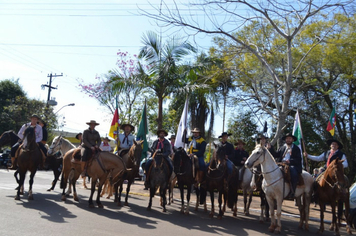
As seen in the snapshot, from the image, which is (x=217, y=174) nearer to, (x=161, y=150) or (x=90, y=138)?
(x=161, y=150)

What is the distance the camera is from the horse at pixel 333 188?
10.3m

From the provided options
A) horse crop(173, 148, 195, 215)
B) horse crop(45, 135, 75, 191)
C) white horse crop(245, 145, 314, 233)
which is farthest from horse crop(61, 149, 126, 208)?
white horse crop(245, 145, 314, 233)

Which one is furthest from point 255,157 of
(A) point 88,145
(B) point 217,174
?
(A) point 88,145

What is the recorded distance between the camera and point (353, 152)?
24.7 m

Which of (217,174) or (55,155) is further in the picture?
(55,155)

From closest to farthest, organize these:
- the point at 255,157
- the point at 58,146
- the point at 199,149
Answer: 1. the point at 255,157
2. the point at 199,149
3. the point at 58,146

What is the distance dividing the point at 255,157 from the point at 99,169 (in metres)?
5.07

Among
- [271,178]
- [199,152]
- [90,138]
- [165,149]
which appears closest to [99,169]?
[90,138]

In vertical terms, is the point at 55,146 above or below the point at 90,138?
below

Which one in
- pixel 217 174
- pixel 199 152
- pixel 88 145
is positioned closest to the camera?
pixel 217 174

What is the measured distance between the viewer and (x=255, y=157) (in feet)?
32.6

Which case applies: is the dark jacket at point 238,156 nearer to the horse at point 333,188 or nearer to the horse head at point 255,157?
the horse at point 333,188

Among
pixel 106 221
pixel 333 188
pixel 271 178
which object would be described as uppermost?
pixel 271 178

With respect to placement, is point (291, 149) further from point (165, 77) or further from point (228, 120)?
point (228, 120)
